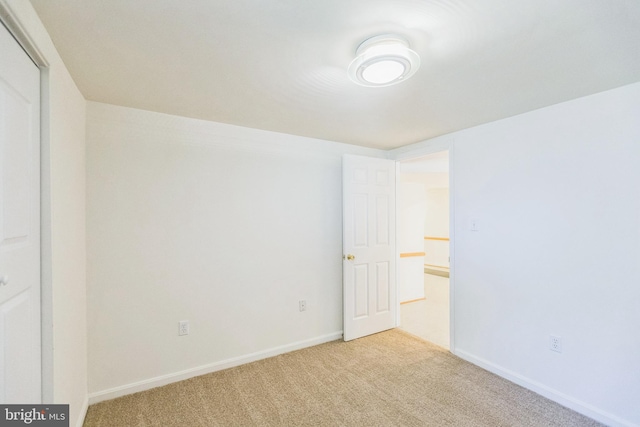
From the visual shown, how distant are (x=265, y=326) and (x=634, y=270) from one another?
283cm

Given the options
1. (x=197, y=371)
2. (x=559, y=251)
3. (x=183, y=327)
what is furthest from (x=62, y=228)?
(x=559, y=251)

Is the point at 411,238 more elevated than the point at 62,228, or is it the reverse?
the point at 62,228

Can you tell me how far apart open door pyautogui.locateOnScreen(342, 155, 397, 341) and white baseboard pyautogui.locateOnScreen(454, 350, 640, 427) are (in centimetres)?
101

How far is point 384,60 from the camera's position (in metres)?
1.36

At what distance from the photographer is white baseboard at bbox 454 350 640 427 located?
1841 millimetres

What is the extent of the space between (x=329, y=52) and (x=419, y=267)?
167 inches

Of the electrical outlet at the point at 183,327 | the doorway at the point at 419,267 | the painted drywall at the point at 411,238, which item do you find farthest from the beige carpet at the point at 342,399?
the painted drywall at the point at 411,238

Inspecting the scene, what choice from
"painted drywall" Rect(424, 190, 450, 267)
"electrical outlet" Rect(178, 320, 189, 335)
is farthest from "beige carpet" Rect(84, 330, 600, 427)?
"painted drywall" Rect(424, 190, 450, 267)

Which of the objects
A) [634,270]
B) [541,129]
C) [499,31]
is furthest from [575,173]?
[499,31]

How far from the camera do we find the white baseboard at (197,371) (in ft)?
6.91

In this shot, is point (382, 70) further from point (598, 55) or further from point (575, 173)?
point (575, 173)

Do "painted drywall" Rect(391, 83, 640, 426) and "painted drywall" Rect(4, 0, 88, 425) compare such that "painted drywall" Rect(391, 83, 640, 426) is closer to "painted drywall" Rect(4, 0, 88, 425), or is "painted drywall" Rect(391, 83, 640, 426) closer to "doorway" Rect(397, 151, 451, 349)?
"doorway" Rect(397, 151, 451, 349)

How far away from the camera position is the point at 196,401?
2.09m

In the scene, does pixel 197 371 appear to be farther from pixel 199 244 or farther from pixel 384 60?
pixel 384 60
